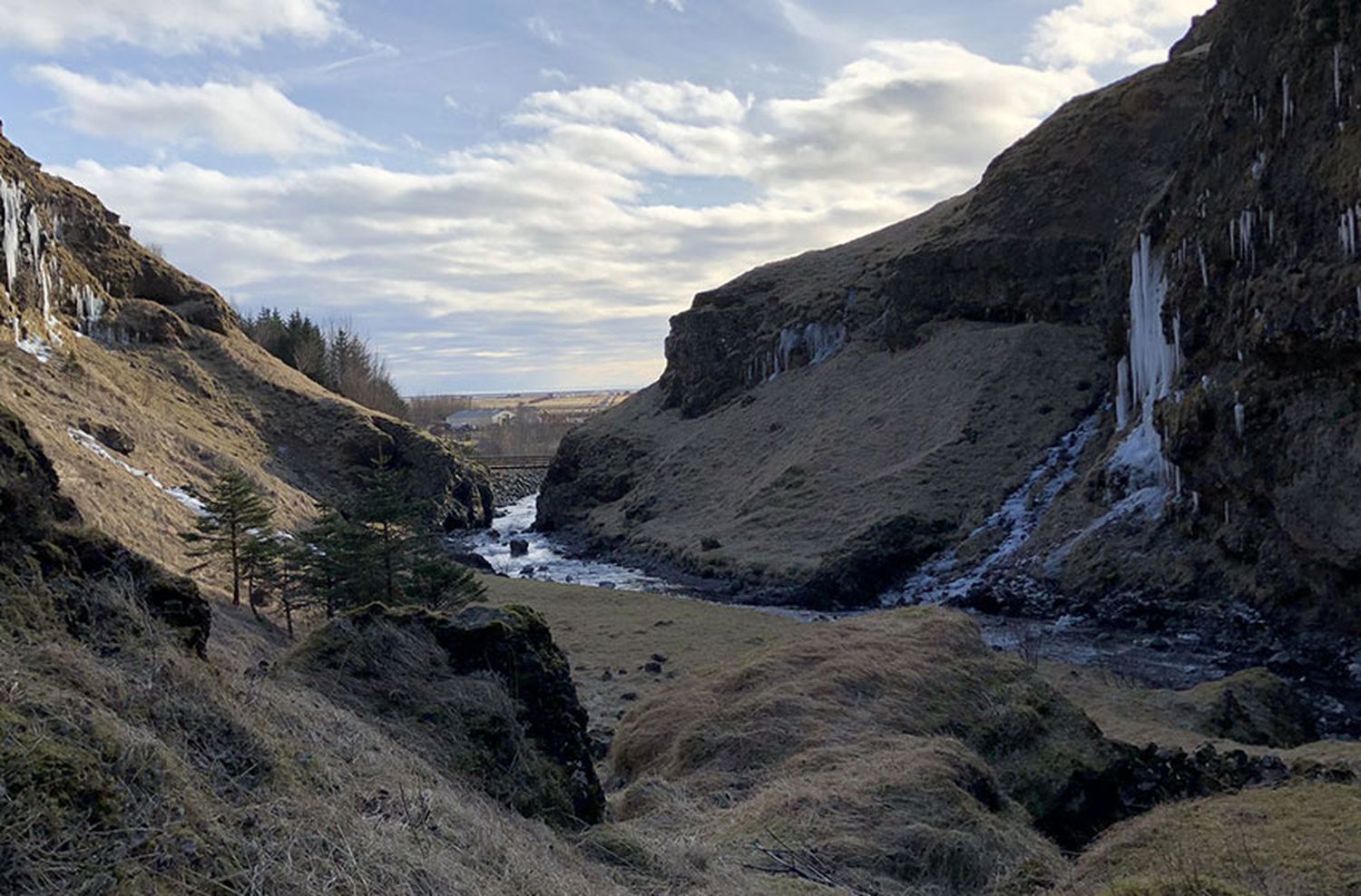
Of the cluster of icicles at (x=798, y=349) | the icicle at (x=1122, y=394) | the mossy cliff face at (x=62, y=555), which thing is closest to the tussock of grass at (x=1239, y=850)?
the mossy cliff face at (x=62, y=555)

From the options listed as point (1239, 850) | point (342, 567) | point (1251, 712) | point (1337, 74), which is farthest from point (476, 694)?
point (1337, 74)

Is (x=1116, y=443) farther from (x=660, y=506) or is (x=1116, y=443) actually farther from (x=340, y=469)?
(x=340, y=469)

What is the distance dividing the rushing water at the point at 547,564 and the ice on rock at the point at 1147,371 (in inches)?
610

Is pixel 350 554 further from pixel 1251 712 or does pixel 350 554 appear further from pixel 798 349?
pixel 798 349

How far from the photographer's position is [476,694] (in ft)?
23.0

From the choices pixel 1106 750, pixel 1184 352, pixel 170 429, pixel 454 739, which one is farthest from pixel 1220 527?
pixel 170 429

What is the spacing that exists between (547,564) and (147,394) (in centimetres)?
1746

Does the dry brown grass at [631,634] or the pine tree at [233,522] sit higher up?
the pine tree at [233,522]

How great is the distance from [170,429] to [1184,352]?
3240cm

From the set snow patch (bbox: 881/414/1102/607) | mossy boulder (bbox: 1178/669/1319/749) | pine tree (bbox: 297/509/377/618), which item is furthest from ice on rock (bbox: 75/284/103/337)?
mossy boulder (bbox: 1178/669/1319/749)

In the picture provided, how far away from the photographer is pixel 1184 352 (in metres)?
28.7

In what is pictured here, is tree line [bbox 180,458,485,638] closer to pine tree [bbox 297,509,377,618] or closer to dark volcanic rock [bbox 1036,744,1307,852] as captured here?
pine tree [bbox 297,509,377,618]

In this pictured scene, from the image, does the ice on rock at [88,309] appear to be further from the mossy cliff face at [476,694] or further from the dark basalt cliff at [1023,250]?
the mossy cliff face at [476,694]

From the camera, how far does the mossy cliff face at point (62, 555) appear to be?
16.8 feet
